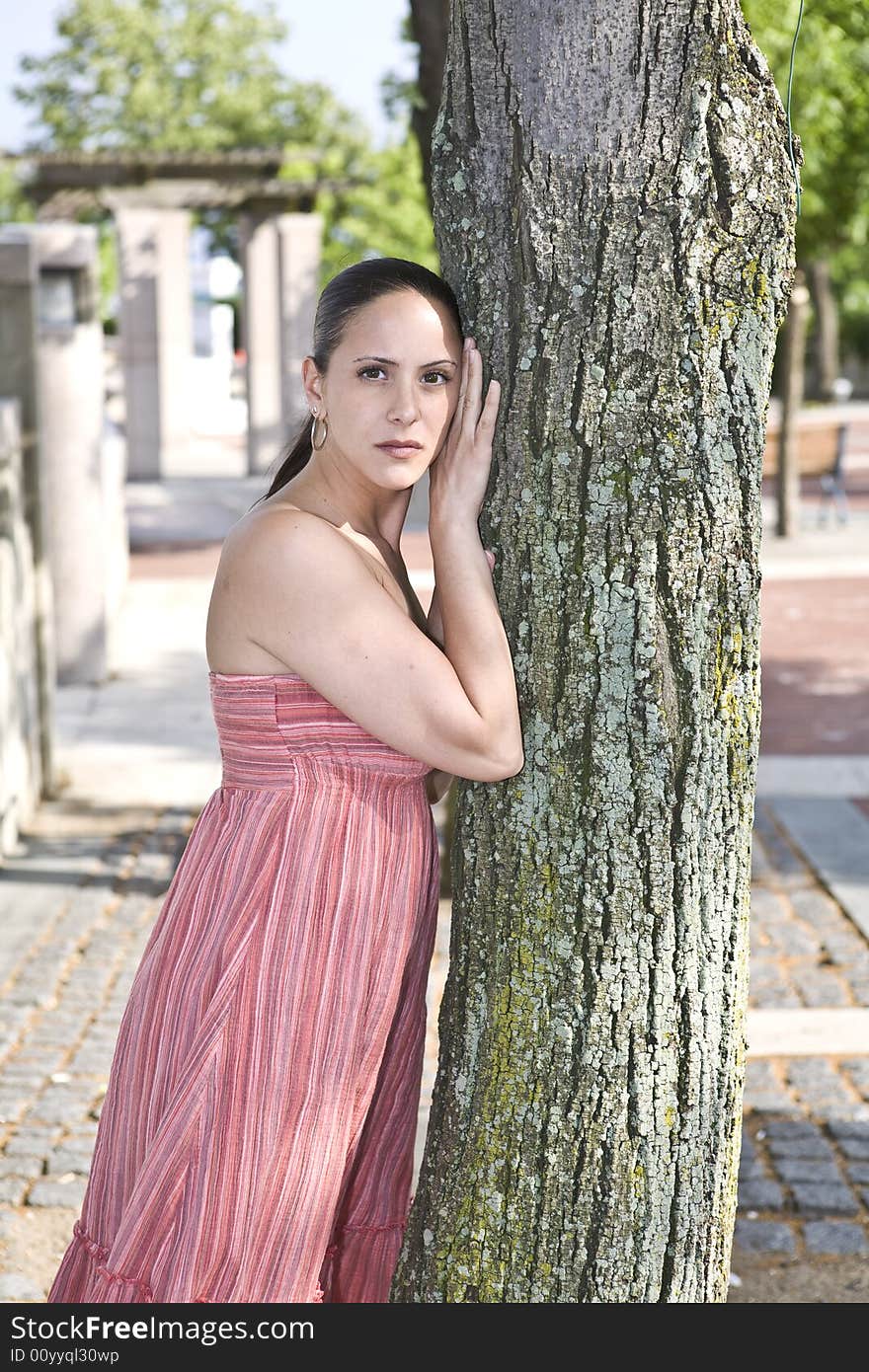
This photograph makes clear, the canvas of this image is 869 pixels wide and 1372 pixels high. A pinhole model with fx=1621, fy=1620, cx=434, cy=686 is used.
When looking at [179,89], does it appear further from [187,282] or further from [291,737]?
[291,737]

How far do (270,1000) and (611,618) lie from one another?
29.2 inches

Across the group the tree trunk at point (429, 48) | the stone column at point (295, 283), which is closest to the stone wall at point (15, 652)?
the tree trunk at point (429, 48)

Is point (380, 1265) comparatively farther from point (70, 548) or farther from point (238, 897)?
point (70, 548)

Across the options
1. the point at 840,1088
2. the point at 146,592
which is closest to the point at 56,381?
the point at 146,592

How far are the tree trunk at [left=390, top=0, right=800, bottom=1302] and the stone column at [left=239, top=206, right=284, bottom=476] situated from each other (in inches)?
850

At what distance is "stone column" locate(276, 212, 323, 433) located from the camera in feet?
79.2

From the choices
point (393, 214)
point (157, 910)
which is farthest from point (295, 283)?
point (157, 910)

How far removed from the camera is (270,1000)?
7.72 feet

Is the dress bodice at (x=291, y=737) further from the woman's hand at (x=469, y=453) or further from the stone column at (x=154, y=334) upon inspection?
the stone column at (x=154, y=334)

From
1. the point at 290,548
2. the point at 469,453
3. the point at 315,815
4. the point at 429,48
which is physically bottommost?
the point at 315,815

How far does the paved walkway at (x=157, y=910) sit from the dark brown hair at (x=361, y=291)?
234 centimetres

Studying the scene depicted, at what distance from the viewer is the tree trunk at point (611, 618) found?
7.32ft

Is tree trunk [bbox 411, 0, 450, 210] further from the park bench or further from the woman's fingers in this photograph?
the park bench

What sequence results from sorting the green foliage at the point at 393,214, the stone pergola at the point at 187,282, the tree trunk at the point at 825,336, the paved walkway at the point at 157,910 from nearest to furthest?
the paved walkway at the point at 157,910 → the stone pergola at the point at 187,282 → the green foliage at the point at 393,214 → the tree trunk at the point at 825,336
